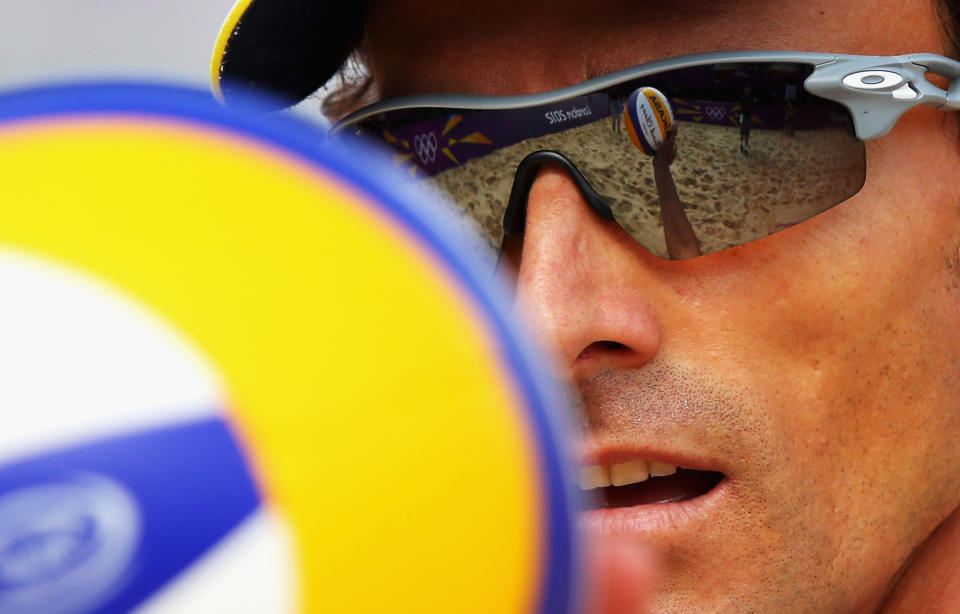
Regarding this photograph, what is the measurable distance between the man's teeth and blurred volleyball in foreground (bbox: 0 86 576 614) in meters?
0.86

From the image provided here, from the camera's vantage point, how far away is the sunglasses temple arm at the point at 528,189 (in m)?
1.65

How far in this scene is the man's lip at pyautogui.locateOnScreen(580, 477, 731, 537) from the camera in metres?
1.57

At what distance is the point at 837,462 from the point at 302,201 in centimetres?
122

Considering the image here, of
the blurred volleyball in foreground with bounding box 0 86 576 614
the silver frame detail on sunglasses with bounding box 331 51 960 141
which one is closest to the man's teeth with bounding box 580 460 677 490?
the silver frame detail on sunglasses with bounding box 331 51 960 141

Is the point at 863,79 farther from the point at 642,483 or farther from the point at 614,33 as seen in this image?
the point at 642,483

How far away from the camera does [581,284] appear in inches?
62.1

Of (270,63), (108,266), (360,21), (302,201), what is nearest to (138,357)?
(108,266)

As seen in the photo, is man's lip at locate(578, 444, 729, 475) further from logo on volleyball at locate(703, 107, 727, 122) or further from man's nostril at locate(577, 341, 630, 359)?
logo on volleyball at locate(703, 107, 727, 122)

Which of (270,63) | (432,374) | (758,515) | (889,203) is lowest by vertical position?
(758,515)

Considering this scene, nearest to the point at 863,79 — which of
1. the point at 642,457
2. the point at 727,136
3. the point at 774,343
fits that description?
the point at 727,136

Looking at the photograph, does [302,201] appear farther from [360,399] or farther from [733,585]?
[733,585]

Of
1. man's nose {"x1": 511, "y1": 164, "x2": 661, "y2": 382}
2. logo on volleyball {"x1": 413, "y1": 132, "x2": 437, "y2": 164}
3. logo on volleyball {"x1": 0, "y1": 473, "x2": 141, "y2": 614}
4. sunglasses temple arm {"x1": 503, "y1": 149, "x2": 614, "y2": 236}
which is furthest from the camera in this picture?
logo on volleyball {"x1": 413, "y1": 132, "x2": 437, "y2": 164}

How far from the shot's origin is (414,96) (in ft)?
6.12

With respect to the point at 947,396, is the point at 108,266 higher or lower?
higher
